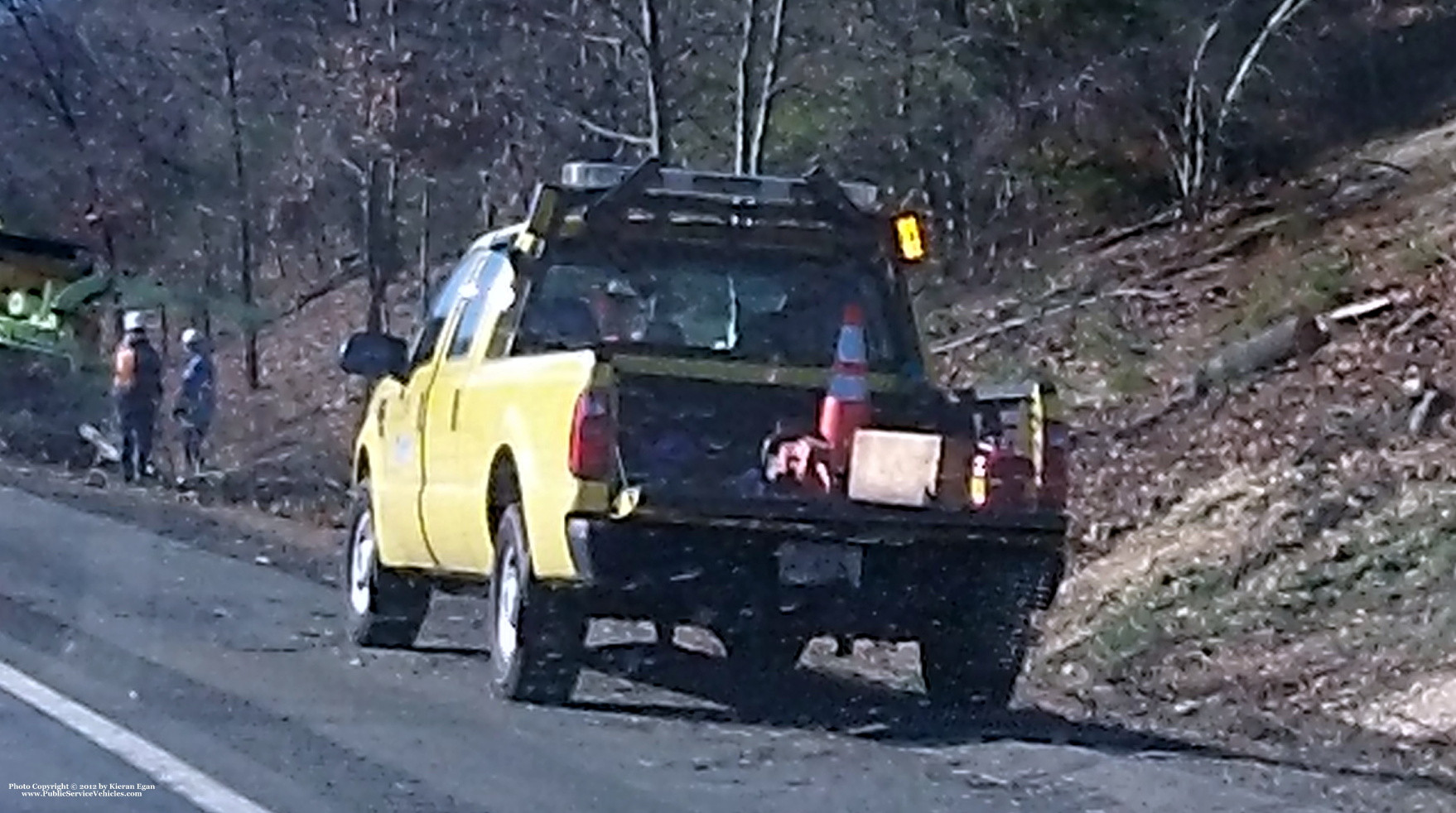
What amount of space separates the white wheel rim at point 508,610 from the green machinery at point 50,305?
92.8 feet

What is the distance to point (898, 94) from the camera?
2688cm

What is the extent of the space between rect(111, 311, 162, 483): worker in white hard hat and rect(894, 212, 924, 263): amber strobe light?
14210 millimetres

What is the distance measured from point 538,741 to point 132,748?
1407 millimetres

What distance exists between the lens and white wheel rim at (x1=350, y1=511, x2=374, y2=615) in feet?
44.2

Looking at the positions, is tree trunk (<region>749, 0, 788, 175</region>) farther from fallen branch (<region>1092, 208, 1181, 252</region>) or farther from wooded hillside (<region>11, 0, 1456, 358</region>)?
fallen branch (<region>1092, 208, 1181, 252</region>)

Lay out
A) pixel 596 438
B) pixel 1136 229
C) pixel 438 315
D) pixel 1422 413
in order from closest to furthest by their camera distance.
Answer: pixel 596 438 < pixel 438 315 < pixel 1422 413 < pixel 1136 229

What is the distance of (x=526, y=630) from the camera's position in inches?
430

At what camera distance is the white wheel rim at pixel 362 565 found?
1348 centimetres

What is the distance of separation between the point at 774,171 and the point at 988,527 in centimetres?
1538

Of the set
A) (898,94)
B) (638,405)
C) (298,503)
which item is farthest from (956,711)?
(898,94)

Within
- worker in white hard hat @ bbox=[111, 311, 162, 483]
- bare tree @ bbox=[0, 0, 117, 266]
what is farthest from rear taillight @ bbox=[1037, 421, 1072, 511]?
bare tree @ bbox=[0, 0, 117, 266]

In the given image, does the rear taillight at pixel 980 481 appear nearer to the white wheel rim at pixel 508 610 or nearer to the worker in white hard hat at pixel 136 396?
the white wheel rim at pixel 508 610
